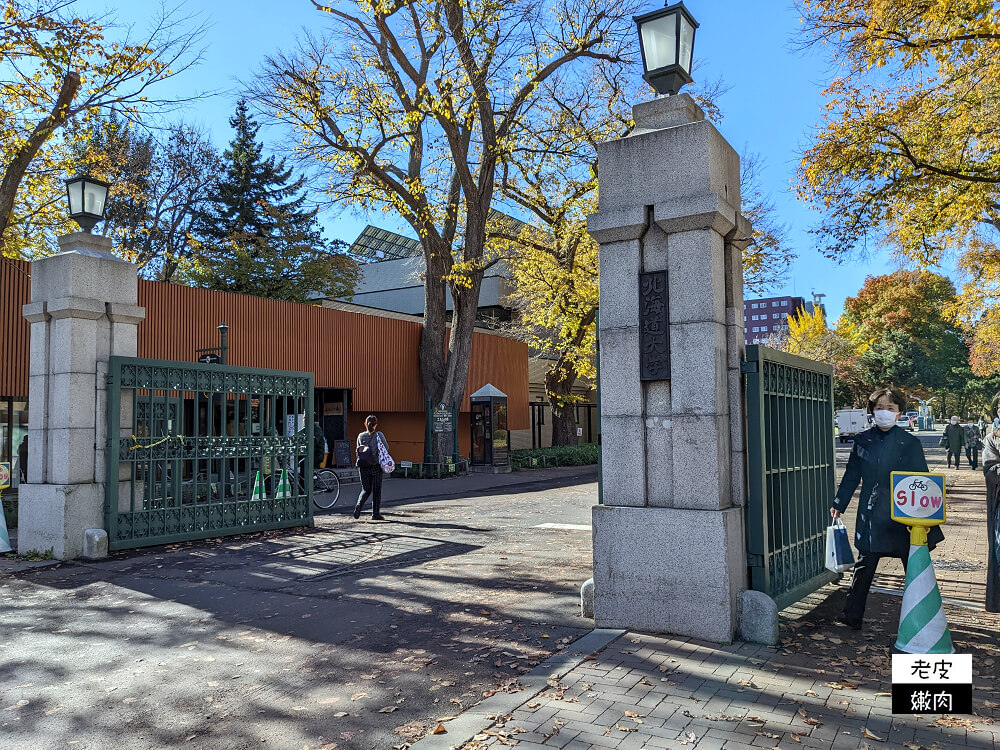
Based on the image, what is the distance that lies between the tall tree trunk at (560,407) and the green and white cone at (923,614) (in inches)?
1019

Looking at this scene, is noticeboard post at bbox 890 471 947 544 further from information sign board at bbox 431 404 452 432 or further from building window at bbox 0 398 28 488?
information sign board at bbox 431 404 452 432

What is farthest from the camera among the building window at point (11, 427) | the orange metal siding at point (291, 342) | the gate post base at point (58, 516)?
the building window at point (11, 427)

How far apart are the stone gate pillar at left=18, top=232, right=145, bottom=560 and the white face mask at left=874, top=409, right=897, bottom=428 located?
907 cm

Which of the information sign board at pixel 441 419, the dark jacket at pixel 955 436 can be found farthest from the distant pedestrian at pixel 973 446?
the information sign board at pixel 441 419

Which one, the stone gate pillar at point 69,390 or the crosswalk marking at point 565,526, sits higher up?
the stone gate pillar at point 69,390

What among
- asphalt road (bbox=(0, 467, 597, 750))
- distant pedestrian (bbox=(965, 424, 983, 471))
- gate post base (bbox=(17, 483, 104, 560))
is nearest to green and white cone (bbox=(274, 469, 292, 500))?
asphalt road (bbox=(0, 467, 597, 750))

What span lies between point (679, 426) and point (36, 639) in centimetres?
536

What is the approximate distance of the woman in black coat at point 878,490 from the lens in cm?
539

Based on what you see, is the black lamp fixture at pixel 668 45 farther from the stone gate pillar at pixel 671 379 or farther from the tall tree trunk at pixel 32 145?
the tall tree trunk at pixel 32 145

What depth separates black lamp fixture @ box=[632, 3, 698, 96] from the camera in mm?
5812

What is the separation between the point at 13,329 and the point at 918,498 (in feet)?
56.8

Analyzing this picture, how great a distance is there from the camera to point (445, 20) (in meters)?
22.3

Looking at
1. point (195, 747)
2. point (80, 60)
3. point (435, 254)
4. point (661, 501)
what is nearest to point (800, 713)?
point (661, 501)

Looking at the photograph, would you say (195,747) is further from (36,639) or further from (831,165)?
(831,165)
